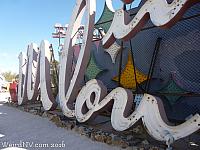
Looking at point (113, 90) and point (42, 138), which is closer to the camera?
point (113, 90)

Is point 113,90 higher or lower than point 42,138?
higher

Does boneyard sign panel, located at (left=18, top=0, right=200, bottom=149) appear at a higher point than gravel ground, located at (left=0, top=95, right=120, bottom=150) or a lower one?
higher

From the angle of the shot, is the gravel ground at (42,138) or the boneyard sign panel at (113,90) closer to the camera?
the boneyard sign panel at (113,90)

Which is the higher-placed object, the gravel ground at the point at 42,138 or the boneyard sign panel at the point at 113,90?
the boneyard sign panel at the point at 113,90

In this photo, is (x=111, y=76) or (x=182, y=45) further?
(x=111, y=76)

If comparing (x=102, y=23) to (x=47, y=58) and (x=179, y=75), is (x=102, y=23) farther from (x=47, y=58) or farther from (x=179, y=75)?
(x=179, y=75)

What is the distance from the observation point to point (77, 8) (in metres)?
Result: 10.1

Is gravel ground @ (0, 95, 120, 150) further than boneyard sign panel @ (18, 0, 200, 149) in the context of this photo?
Yes

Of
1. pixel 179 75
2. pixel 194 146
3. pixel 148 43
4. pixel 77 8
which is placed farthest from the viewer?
pixel 77 8

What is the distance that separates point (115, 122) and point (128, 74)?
3056 millimetres

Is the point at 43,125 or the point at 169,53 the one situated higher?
the point at 169,53

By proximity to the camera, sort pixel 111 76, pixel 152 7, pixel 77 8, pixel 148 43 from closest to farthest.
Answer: pixel 152 7 < pixel 148 43 < pixel 77 8 < pixel 111 76

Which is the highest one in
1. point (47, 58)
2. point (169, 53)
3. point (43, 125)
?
point (169, 53)

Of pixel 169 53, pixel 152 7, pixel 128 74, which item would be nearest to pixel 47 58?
pixel 128 74
